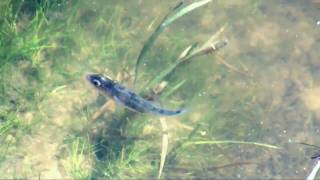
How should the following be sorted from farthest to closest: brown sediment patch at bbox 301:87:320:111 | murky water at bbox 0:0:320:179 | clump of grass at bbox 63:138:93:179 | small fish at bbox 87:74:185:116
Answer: brown sediment patch at bbox 301:87:320:111 → murky water at bbox 0:0:320:179 → clump of grass at bbox 63:138:93:179 → small fish at bbox 87:74:185:116

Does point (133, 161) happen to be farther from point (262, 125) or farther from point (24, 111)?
point (262, 125)

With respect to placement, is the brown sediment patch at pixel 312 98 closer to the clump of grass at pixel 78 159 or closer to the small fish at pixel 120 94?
the small fish at pixel 120 94

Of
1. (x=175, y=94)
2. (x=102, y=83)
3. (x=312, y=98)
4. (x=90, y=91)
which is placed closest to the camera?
(x=102, y=83)

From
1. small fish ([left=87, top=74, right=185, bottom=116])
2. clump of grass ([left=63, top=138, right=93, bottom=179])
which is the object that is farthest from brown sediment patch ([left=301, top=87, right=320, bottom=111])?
clump of grass ([left=63, top=138, right=93, bottom=179])

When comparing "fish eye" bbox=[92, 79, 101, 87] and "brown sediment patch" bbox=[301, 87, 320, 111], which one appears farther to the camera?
"brown sediment patch" bbox=[301, 87, 320, 111]

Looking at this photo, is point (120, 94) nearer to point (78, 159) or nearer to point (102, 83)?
point (102, 83)

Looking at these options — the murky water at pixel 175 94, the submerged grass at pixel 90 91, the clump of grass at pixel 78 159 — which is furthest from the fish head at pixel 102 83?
the clump of grass at pixel 78 159

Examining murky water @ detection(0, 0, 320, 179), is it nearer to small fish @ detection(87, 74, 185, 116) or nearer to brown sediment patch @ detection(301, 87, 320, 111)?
brown sediment patch @ detection(301, 87, 320, 111)

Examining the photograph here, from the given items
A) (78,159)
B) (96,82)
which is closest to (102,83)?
(96,82)

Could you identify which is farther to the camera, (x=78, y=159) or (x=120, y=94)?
(x=78, y=159)
